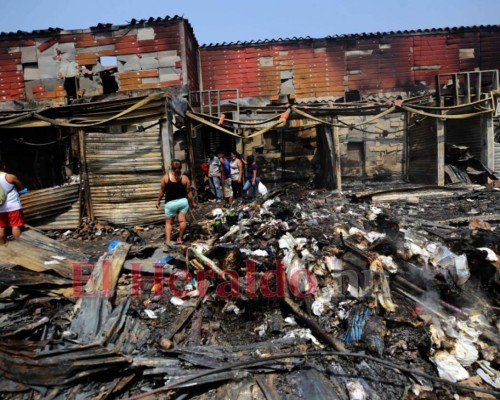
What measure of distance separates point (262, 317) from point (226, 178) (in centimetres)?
658

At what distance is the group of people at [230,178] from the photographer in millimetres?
10062

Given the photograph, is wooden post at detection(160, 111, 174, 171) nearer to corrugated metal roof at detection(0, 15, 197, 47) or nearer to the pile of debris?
the pile of debris

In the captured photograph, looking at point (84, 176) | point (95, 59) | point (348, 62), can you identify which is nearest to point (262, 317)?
point (84, 176)

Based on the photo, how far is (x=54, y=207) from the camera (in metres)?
7.80

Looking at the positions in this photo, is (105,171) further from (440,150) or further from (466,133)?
(466,133)

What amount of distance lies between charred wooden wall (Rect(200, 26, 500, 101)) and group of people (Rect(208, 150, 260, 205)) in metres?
7.04

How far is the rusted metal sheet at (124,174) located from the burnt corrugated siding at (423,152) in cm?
944

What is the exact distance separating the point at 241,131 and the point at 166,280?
798 cm

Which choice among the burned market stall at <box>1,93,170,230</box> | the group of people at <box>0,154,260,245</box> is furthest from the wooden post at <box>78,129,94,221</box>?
the group of people at <box>0,154,260,245</box>

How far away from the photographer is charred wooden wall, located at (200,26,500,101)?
16.1 m

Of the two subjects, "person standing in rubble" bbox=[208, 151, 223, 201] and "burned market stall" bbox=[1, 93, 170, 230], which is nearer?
"burned market stall" bbox=[1, 93, 170, 230]

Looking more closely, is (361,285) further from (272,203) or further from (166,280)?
(272,203)

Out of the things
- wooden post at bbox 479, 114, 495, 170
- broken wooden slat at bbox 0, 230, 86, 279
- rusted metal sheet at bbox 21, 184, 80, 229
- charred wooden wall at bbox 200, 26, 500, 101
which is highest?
charred wooden wall at bbox 200, 26, 500, 101

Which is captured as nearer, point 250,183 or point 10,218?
point 10,218
